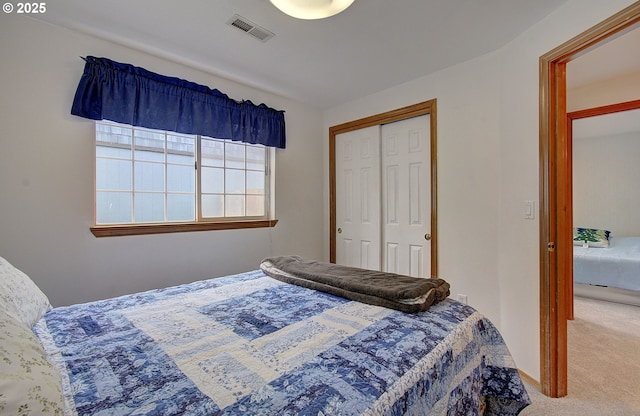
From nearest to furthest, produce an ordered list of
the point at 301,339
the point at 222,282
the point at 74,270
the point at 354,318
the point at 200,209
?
the point at 301,339
the point at 354,318
the point at 222,282
the point at 74,270
the point at 200,209

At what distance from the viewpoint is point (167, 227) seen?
2.44m

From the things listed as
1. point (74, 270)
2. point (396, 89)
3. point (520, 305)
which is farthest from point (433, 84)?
point (74, 270)

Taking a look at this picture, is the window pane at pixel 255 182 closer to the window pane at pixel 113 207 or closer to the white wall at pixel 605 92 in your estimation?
the window pane at pixel 113 207

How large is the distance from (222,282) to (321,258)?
6.64 feet

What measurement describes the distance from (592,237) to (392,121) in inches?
140

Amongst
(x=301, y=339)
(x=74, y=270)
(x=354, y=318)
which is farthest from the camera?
(x=74, y=270)

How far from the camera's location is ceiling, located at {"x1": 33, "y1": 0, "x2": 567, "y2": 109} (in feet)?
5.78

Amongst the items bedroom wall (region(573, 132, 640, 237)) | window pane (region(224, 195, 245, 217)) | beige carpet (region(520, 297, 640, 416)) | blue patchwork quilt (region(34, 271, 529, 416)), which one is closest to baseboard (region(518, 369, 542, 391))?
beige carpet (region(520, 297, 640, 416))

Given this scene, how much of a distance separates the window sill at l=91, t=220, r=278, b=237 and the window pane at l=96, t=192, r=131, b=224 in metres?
0.10

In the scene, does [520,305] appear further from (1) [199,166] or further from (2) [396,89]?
(1) [199,166]

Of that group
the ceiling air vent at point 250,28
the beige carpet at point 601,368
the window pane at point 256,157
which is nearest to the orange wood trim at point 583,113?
the beige carpet at point 601,368

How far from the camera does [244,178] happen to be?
3076 millimetres

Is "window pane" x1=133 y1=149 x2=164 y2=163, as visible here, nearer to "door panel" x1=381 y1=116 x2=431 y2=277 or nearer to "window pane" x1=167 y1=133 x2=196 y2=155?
"window pane" x1=167 y1=133 x2=196 y2=155

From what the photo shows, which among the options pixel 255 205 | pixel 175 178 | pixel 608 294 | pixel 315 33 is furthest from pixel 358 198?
pixel 608 294
